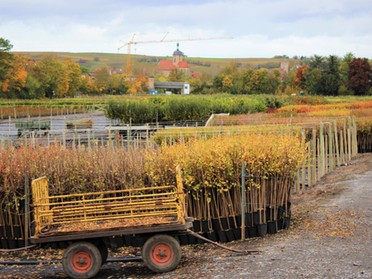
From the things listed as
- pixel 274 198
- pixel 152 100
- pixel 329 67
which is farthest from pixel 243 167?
pixel 329 67

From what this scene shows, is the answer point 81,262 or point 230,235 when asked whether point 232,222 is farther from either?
point 81,262

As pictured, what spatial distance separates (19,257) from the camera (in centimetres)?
1425

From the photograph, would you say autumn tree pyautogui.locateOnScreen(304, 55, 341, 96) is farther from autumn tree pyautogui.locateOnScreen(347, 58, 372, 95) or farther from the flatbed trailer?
the flatbed trailer

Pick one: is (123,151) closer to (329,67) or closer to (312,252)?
(312,252)

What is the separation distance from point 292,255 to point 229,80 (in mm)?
121172

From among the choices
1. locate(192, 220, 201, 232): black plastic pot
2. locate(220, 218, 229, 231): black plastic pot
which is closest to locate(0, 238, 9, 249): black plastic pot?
locate(192, 220, 201, 232): black plastic pot

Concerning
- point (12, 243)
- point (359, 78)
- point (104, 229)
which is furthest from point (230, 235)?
point (359, 78)

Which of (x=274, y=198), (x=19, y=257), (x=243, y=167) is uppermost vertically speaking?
(x=243, y=167)

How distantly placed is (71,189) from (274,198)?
5345 millimetres

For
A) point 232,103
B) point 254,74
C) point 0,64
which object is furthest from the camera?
point 254,74

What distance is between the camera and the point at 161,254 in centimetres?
1136

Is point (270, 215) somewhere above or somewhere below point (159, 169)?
below

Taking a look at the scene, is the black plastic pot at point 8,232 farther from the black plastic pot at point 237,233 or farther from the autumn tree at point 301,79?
the autumn tree at point 301,79

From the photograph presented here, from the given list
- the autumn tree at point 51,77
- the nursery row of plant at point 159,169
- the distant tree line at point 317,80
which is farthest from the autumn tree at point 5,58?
the nursery row of plant at point 159,169
